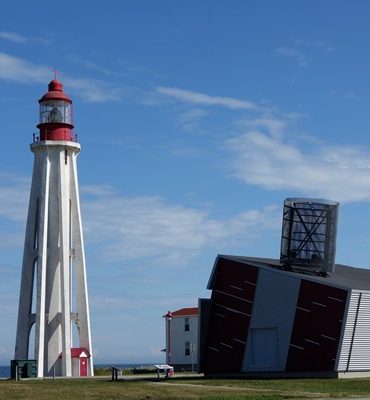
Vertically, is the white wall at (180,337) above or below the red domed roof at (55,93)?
below

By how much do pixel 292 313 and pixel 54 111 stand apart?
24704 millimetres

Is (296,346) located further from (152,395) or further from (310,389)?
(152,395)

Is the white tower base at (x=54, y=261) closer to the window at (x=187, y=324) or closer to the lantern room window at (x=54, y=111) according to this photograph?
the lantern room window at (x=54, y=111)

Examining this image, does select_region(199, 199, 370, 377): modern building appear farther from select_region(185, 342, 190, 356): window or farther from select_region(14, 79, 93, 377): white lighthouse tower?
select_region(185, 342, 190, 356): window

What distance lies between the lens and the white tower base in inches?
2478

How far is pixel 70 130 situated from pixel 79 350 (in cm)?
1597

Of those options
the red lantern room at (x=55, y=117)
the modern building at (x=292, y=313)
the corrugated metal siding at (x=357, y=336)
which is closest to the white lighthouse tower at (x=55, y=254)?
the red lantern room at (x=55, y=117)

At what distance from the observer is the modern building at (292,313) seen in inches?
1957

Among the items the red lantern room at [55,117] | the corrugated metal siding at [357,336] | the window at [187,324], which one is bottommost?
the corrugated metal siding at [357,336]

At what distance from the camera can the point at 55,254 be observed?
6438 cm

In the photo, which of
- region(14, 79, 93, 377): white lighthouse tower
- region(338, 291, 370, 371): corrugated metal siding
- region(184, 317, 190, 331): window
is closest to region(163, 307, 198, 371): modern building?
region(184, 317, 190, 331): window

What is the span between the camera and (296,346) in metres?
51.4

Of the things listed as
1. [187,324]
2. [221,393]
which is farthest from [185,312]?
[221,393]

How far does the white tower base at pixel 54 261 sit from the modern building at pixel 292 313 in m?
11.1
